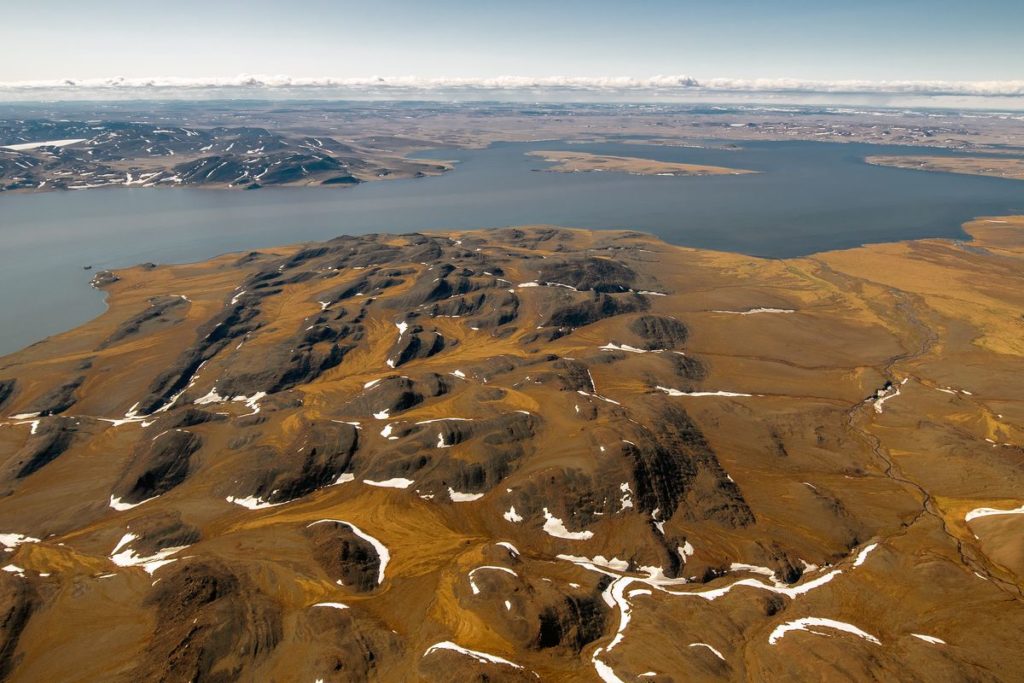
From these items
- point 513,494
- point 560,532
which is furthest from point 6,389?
point 560,532

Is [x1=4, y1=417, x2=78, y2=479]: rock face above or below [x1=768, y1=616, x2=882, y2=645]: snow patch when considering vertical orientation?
above

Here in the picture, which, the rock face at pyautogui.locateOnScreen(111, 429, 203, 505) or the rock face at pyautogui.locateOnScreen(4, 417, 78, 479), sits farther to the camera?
the rock face at pyautogui.locateOnScreen(4, 417, 78, 479)

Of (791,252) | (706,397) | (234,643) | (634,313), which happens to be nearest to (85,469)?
(234,643)

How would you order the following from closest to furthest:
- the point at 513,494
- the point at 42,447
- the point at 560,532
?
the point at 560,532, the point at 513,494, the point at 42,447

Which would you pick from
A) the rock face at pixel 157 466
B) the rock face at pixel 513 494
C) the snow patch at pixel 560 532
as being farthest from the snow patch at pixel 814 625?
the rock face at pixel 157 466

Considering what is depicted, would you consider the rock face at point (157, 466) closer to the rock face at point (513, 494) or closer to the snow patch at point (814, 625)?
the rock face at point (513, 494)

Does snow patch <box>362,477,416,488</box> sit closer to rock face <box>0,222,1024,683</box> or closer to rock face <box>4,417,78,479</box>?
rock face <box>0,222,1024,683</box>

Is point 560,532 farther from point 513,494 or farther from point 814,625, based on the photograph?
point 814,625

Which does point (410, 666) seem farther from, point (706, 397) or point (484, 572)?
point (706, 397)

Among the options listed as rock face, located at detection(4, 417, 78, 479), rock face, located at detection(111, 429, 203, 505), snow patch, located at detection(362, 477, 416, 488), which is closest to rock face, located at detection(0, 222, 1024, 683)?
rock face, located at detection(111, 429, 203, 505)
